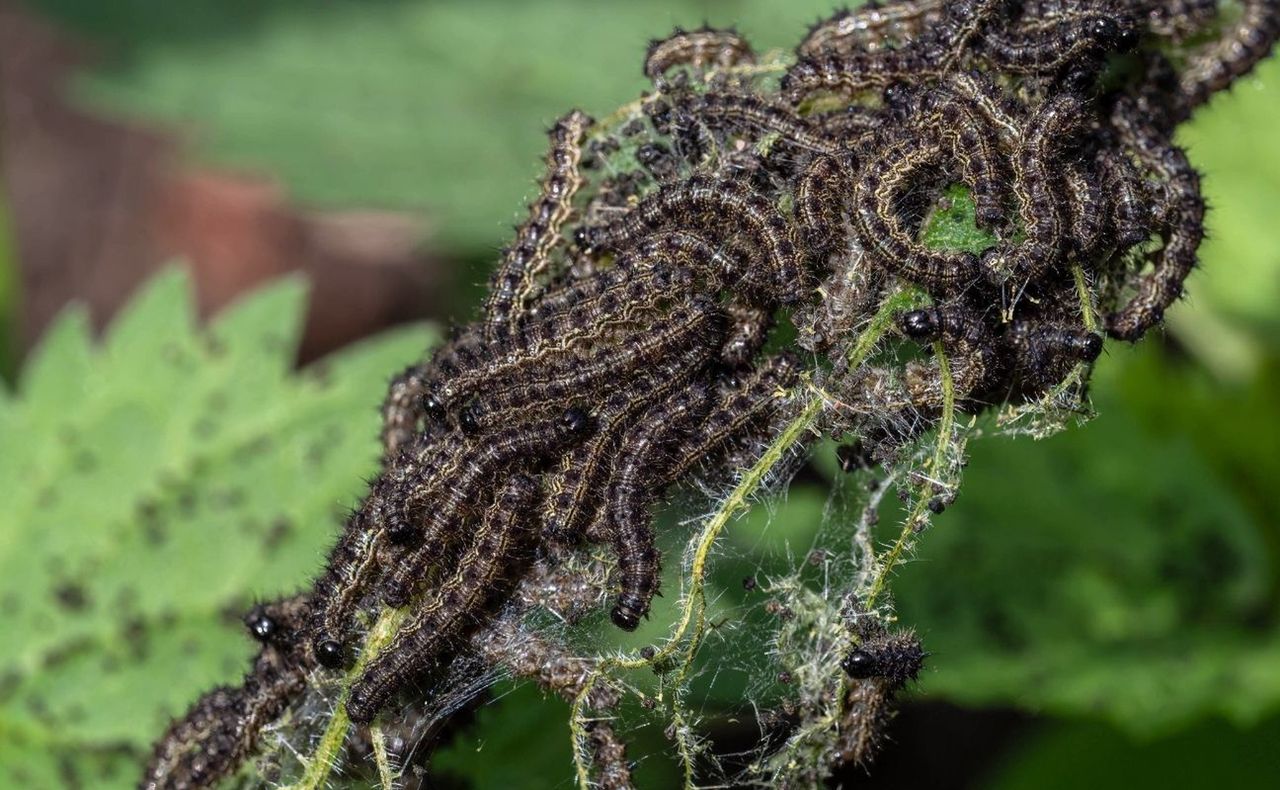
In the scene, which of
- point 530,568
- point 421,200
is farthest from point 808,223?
point 421,200

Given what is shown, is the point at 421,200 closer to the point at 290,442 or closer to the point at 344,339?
the point at 290,442

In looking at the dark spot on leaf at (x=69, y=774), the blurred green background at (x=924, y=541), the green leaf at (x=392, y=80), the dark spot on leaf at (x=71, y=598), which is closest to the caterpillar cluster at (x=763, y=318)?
the blurred green background at (x=924, y=541)

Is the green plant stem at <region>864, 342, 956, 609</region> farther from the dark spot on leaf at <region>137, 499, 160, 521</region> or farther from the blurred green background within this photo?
the dark spot on leaf at <region>137, 499, 160, 521</region>

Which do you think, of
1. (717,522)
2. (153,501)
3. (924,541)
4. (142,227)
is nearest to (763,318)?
(717,522)

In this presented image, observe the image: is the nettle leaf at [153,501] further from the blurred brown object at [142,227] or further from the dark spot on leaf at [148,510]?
the blurred brown object at [142,227]


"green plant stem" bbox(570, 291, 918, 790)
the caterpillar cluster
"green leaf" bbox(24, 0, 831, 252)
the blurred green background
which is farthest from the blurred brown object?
"green plant stem" bbox(570, 291, 918, 790)
